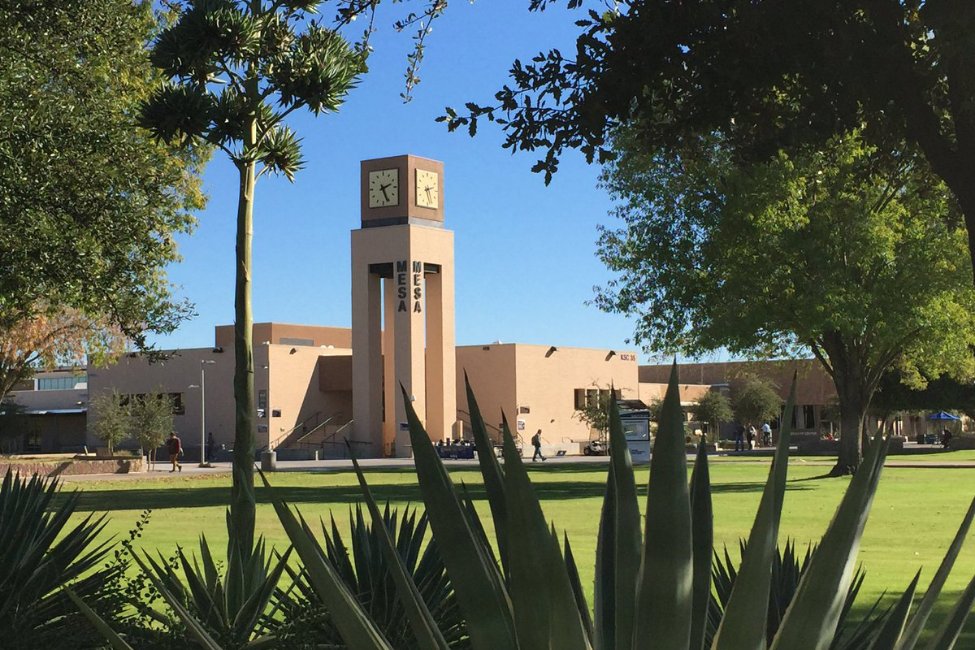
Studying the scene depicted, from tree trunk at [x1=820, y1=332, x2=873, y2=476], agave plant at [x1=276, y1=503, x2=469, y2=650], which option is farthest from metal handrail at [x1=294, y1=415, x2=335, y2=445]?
agave plant at [x1=276, y1=503, x2=469, y2=650]

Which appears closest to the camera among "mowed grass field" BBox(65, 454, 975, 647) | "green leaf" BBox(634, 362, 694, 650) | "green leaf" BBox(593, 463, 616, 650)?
"green leaf" BBox(634, 362, 694, 650)

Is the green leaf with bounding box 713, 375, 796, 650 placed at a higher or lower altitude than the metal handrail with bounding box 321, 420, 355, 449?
lower

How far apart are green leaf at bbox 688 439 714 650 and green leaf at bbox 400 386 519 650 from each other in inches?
18.3

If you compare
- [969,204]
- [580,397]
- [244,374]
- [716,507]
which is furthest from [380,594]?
[580,397]

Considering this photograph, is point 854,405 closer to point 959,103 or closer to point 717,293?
point 717,293

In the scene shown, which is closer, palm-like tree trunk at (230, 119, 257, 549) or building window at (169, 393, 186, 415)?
palm-like tree trunk at (230, 119, 257, 549)

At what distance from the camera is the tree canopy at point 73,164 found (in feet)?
42.6

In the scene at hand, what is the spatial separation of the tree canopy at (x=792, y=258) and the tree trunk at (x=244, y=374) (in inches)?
804

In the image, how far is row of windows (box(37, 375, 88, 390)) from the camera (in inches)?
3639

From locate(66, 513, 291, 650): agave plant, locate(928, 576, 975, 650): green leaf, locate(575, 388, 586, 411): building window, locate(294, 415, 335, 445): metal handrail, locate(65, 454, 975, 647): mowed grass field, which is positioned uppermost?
locate(575, 388, 586, 411): building window

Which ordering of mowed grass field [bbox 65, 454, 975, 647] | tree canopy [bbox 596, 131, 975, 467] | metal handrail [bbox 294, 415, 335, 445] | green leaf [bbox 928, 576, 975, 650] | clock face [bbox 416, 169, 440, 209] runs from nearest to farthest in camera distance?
green leaf [bbox 928, 576, 975, 650] < mowed grass field [bbox 65, 454, 975, 647] < tree canopy [bbox 596, 131, 975, 467] < clock face [bbox 416, 169, 440, 209] < metal handrail [bbox 294, 415, 335, 445]

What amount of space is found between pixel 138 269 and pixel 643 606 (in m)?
14.1

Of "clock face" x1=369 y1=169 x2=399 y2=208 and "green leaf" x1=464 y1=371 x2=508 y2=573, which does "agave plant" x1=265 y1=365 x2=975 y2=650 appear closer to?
"green leaf" x1=464 y1=371 x2=508 y2=573

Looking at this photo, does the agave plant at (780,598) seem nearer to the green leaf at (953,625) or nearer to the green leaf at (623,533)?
the green leaf at (953,625)
